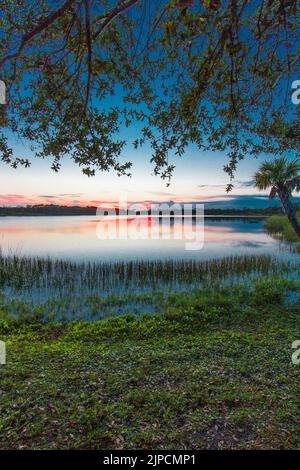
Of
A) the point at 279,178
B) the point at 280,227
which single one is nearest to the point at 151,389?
the point at 279,178

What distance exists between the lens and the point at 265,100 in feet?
24.3

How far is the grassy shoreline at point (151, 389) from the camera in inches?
154

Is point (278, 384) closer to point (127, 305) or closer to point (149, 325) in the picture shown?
point (149, 325)

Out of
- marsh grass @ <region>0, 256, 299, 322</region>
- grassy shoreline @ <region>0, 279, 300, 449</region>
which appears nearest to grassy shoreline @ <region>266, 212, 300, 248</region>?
marsh grass @ <region>0, 256, 299, 322</region>

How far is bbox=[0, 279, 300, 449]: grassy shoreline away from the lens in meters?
3.91

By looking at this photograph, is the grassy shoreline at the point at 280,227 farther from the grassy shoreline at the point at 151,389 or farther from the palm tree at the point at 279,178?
the grassy shoreline at the point at 151,389

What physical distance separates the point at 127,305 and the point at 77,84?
28.6 feet

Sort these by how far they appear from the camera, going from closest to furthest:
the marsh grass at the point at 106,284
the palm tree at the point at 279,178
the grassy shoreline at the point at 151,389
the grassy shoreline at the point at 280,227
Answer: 1. the grassy shoreline at the point at 151,389
2. the marsh grass at the point at 106,284
3. the palm tree at the point at 279,178
4. the grassy shoreline at the point at 280,227

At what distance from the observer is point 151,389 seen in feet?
16.5

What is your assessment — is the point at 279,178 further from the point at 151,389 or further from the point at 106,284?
the point at 151,389

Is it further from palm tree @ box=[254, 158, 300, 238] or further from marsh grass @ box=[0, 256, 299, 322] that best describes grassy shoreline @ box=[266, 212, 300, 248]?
palm tree @ box=[254, 158, 300, 238]

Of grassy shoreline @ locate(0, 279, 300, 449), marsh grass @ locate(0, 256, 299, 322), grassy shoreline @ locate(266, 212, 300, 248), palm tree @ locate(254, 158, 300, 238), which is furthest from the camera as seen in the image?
grassy shoreline @ locate(266, 212, 300, 248)

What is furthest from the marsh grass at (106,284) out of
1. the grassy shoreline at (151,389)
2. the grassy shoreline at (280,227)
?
the grassy shoreline at (280,227)

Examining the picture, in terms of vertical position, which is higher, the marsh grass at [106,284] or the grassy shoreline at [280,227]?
the grassy shoreline at [280,227]
